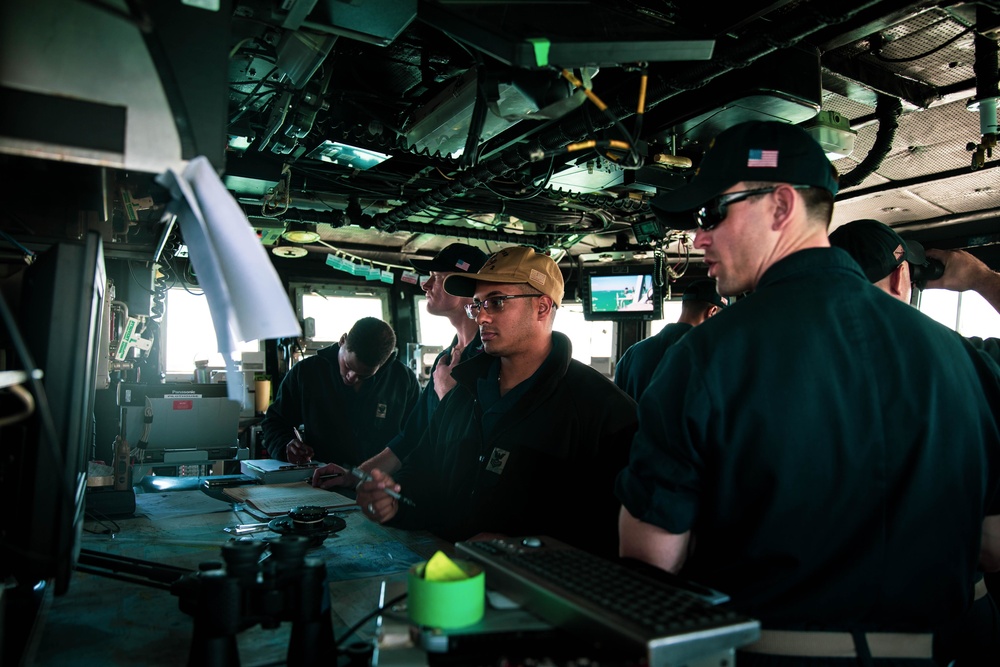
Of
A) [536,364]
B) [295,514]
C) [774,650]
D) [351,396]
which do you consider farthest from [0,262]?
[351,396]

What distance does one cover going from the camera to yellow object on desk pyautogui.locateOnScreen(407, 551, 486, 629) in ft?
2.89

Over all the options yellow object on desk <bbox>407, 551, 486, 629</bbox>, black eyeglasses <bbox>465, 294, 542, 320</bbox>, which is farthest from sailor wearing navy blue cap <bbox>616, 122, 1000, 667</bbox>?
black eyeglasses <bbox>465, 294, 542, 320</bbox>

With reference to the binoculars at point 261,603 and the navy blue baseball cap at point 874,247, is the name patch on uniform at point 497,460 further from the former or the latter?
the navy blue baseball cap at point 874,247

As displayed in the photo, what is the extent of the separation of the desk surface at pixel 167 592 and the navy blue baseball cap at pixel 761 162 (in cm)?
114

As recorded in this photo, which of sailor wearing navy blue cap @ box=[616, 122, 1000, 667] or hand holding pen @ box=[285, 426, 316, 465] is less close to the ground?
sailor wearing navy blue cap @ box=[616, 122, 1000, 667]

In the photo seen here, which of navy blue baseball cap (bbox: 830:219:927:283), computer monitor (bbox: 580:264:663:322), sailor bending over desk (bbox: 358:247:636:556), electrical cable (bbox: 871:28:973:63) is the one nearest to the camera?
sailor bending over desk (bbox: 358:247:636:556)

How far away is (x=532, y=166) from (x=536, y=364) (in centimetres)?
185

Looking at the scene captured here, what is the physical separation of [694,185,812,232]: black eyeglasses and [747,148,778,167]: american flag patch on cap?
0.05 m

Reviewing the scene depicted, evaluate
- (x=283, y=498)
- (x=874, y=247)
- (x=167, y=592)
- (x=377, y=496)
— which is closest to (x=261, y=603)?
(x=167, y=592)

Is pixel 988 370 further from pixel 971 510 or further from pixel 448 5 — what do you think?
pixel 448 5

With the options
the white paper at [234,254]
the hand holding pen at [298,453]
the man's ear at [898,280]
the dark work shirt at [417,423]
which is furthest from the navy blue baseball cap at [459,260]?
the white paper at [234,254]

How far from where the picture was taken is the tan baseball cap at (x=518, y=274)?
2.31 meters

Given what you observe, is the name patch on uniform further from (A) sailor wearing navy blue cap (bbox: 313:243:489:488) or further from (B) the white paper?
(B) the white paper

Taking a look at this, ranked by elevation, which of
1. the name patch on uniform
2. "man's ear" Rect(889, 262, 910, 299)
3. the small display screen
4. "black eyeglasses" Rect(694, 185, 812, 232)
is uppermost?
the small display screen
